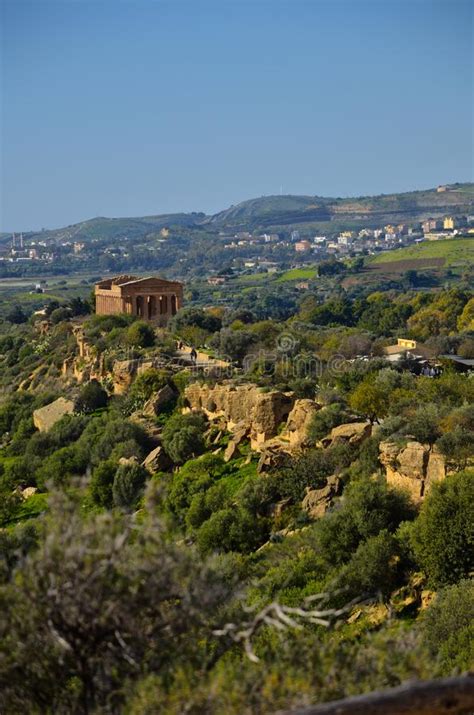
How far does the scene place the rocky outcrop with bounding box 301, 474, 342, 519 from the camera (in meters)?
18.8

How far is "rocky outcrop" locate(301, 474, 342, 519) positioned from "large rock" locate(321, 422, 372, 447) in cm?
160

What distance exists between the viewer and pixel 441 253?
119 m

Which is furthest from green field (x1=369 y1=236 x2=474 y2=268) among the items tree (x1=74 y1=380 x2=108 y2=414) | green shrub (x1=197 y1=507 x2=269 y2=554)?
green shrub (x1=197 y1=507 x2=269 y2=554)

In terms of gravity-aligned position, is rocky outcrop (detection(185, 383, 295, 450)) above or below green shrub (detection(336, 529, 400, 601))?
above

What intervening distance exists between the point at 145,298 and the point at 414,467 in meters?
33.4

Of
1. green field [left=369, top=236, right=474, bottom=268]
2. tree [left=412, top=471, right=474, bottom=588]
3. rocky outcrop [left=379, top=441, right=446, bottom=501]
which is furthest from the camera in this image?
green field [left=369, top=236, right=474, bottom=268]

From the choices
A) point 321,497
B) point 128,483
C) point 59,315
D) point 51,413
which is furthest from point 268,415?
point 59,315

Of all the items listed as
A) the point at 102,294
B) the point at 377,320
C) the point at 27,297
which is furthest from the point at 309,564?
the point at 27,297

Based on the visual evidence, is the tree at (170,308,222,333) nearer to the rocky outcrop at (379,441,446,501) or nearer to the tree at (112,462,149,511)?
the tree at (112,462,149,511)

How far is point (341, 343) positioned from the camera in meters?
41.5

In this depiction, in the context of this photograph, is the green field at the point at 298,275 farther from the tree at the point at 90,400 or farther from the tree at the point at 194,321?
the tree at the point at 90,400

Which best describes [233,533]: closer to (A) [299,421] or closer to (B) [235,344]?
(A) [299,421]

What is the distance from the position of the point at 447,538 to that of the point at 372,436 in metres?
5.71

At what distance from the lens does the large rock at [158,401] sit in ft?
100
